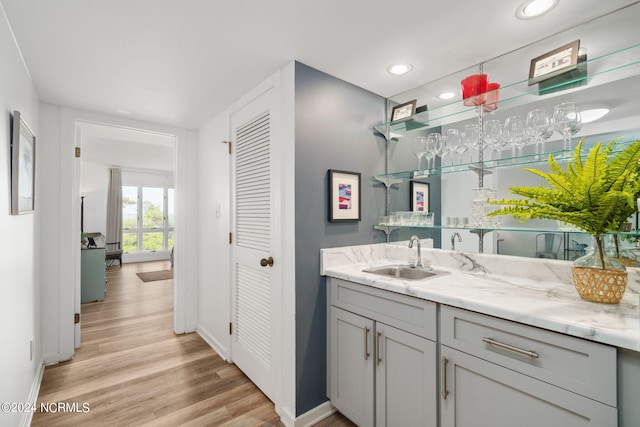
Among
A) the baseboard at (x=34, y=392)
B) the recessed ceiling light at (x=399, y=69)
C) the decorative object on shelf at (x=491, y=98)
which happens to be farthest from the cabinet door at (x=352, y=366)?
the baseboard at (x=34, y=392)

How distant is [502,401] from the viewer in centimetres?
119

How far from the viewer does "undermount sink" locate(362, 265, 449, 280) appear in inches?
78.4

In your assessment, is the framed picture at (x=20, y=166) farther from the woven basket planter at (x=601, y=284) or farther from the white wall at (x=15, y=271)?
the woven basket planter at (x=601, y=284)

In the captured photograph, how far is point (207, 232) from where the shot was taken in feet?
10.5

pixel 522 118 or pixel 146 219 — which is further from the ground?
pixel 522 118

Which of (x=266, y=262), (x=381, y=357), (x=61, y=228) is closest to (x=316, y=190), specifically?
(x=266, y=262)

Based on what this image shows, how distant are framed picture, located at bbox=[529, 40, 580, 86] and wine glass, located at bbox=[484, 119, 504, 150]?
0.26 meters

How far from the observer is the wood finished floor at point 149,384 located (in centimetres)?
197

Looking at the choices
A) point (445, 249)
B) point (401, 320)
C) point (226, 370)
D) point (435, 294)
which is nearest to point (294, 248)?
point (401, 320)

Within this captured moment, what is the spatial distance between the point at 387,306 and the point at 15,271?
6.66 feet

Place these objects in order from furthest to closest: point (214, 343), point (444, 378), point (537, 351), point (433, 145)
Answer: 1. point (214, 343)
2. point (433, 145)
3. point (444, 378)
4. point (537, 351)

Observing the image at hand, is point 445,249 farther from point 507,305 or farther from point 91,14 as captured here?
point 91,14

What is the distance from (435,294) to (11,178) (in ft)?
7.28

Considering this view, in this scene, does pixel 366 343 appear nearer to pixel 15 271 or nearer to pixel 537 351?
pixel 537 351
